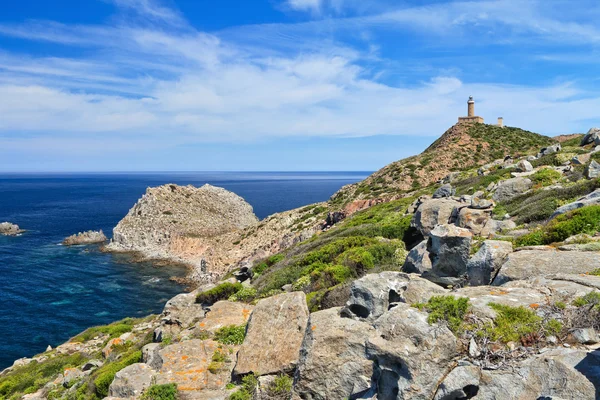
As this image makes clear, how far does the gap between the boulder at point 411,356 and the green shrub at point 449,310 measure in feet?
→ 0.65

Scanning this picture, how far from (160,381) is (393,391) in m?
7.52

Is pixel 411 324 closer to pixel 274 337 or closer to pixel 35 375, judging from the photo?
pixel 274 337

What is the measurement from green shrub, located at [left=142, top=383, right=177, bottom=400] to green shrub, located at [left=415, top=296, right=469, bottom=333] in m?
7.16

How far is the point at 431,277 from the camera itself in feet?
37.4

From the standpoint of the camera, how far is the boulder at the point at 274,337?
9.32m

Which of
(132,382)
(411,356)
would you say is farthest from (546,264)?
(132,382)

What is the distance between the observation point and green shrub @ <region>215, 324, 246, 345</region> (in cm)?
1256

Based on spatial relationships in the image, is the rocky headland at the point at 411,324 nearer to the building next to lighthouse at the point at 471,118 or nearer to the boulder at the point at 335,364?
the boulder at the point at 335,364

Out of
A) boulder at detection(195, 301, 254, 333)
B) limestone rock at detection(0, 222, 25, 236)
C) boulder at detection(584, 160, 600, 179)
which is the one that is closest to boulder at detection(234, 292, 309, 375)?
boulder at detection(195, 301, 254, 333)

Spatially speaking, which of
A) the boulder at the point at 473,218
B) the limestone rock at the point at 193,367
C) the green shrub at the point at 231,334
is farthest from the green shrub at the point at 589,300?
the boulder at the point at 473,218

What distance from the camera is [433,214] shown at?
63.8 ft

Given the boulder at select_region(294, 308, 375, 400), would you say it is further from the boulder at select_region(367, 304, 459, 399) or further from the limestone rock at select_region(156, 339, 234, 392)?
the limestone rock at select_region(156, 339, 234, 392)

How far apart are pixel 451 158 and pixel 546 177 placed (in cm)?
4583

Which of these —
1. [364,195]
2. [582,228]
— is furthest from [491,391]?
[364,195]
